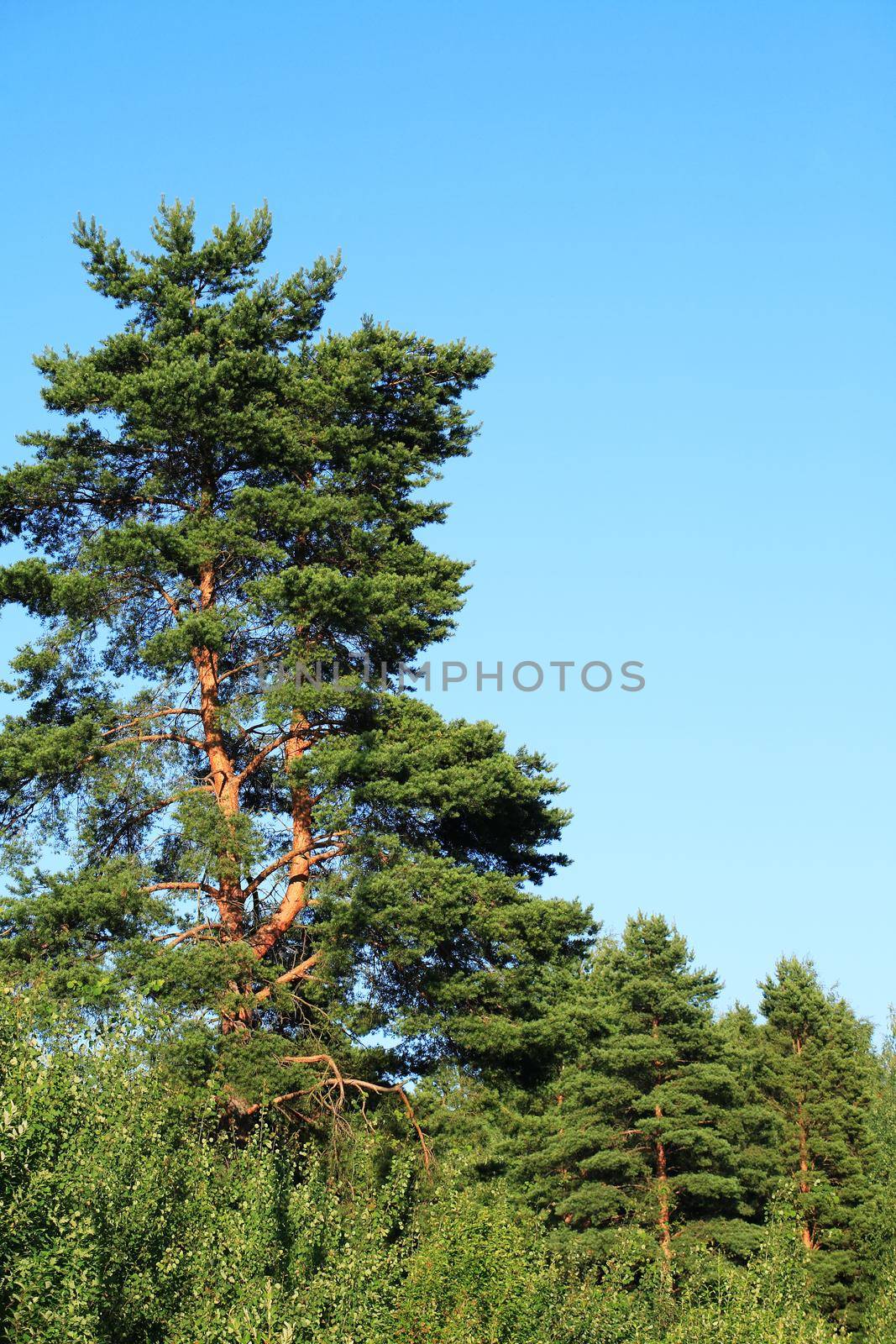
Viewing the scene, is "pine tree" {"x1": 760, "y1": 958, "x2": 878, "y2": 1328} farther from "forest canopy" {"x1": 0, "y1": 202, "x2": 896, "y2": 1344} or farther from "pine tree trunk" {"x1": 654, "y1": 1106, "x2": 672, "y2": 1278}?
"forest canopy" {"x1": 0, "y1": 202, "x2": 896, "y2": 1344}

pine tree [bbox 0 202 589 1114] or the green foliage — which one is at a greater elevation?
pine tree [bbox 0 202 589 1114]

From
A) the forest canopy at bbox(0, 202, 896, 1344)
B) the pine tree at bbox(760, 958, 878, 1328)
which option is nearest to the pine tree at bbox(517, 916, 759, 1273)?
the pine tree at bbox(760, 958, 878, 1328)

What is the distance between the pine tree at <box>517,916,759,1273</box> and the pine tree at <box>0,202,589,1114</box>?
47.5ft

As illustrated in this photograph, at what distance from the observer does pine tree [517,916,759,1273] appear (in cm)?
3531

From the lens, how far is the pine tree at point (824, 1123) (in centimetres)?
3681

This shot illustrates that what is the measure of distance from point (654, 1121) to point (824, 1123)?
6.25 m

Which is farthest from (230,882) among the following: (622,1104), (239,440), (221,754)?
(622,1104)

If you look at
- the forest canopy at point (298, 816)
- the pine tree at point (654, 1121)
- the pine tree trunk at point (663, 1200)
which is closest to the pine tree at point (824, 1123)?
the pine tree at point (654, 1121)

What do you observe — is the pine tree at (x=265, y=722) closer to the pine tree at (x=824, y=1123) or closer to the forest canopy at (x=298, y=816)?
the forest canopy at (x=298, y=816)

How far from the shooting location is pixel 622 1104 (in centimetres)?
3750

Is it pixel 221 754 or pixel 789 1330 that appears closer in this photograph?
pixel 789 1330

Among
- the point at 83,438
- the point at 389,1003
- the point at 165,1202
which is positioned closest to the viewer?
the point at 165,1202

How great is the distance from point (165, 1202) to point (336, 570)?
1250cm

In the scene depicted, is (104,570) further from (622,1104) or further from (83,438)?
(622,1104)
